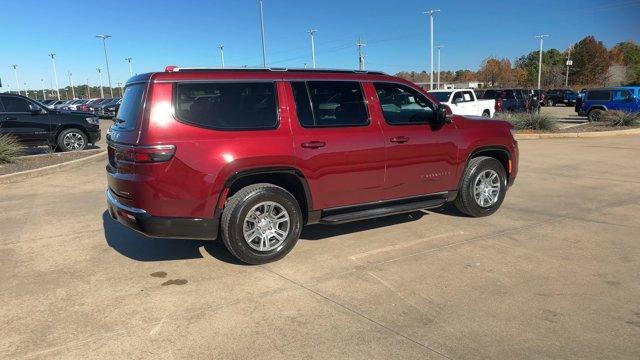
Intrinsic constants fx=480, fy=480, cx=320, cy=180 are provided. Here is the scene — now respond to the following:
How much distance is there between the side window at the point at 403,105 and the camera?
5410 mm

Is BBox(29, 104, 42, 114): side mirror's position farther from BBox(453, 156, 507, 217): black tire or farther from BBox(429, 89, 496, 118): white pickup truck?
BBox(429, 89, 496, 118): white pickup truck

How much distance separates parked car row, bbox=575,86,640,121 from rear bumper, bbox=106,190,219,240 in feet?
72.1

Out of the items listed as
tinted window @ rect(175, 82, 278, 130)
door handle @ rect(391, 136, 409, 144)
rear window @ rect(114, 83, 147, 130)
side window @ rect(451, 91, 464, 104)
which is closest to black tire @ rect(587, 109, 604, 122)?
side window @ rect(451, 91, 464, 104)

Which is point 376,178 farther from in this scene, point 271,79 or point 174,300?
point 174,300

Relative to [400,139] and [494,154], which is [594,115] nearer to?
[494,154]

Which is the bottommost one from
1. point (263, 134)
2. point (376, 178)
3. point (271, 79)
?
point (376, 178)

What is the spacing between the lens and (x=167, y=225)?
430 cm

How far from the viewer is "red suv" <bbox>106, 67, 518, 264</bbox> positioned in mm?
4242

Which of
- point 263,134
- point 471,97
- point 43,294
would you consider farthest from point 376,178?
point 471,97

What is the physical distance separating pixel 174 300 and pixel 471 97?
58.7 feet

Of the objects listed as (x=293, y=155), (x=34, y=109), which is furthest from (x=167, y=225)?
(x=34, y=109)

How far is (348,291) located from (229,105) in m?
2.03

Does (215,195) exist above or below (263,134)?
below

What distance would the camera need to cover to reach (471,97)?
1969 cm
